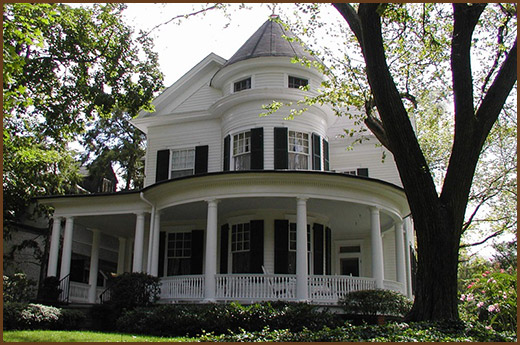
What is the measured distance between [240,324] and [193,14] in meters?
7.66

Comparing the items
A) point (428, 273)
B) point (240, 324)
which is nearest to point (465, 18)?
point (428, 273)

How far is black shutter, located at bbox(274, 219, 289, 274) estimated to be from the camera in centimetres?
1675

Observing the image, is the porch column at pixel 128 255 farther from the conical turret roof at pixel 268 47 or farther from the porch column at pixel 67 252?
the conical turret roof at pixel 268 47

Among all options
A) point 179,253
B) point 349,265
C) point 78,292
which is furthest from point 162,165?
point 349,265

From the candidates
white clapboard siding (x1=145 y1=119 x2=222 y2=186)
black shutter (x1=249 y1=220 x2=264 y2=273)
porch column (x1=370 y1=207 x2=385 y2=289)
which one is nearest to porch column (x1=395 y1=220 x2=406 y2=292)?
porch column (x1=370 y1=207 x2=385 y2=289)

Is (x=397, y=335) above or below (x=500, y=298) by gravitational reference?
below

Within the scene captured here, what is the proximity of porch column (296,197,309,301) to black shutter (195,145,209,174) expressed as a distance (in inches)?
228

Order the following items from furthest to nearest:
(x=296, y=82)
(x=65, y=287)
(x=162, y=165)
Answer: (x=162, y=165) → (x=296, y=82) → (x=65, y=287)

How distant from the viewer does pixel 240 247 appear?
17.6 m

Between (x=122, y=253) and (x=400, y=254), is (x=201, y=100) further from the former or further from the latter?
(x=400, y=254)

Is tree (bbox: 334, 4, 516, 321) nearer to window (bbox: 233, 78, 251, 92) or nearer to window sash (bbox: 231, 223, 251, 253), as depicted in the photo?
window sash (bbox: 231, 223, 251, 253)

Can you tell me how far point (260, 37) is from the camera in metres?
20.9

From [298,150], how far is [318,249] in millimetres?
3782

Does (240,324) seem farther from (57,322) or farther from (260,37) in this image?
(260,37)
